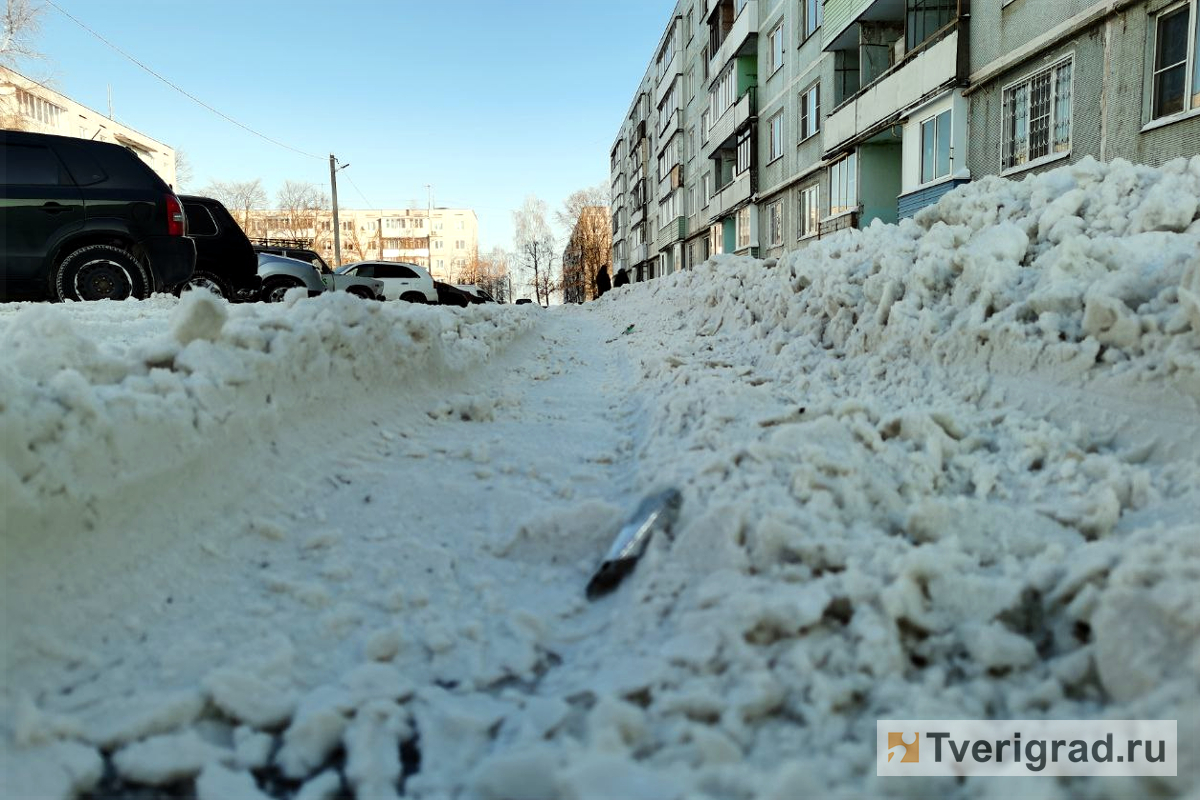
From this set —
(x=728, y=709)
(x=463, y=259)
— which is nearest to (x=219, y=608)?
(x=728, y=709)

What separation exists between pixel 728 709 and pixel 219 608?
1636 mm

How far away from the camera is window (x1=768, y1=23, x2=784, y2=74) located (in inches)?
893

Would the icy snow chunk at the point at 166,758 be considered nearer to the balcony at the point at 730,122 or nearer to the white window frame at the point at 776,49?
the white window frame at the point at 776,49

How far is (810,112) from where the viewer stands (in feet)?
68.1

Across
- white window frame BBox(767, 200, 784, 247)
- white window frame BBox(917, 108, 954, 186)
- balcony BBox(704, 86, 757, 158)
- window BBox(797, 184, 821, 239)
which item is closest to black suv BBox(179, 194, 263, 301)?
white window frame BBox(917, 108, 954, 186)

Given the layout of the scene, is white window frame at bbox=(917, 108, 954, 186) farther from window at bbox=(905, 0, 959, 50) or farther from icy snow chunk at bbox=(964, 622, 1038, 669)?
icy snow chunk at bbox=(964, 622, 1038, 669)

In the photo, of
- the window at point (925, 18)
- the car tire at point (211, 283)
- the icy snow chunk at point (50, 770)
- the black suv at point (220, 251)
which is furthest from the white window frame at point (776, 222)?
the icy snow chunk at point (50, 770)

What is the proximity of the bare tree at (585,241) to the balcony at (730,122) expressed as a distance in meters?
36.8

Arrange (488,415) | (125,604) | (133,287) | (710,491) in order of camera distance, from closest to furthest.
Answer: (125,604)
(710,491)
(488,415)
(133,287)

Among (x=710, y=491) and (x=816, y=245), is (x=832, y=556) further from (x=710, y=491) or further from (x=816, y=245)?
(x=816, y=245)

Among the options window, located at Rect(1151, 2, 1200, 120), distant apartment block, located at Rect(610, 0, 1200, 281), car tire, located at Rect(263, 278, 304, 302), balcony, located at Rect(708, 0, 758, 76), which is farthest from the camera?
balcony, located at Rect(708, 0, 758, 76)

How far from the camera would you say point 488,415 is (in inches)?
174

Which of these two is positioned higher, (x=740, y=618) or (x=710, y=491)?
(x=710, y=491)

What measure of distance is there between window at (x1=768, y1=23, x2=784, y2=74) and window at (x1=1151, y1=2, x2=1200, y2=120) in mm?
15165
